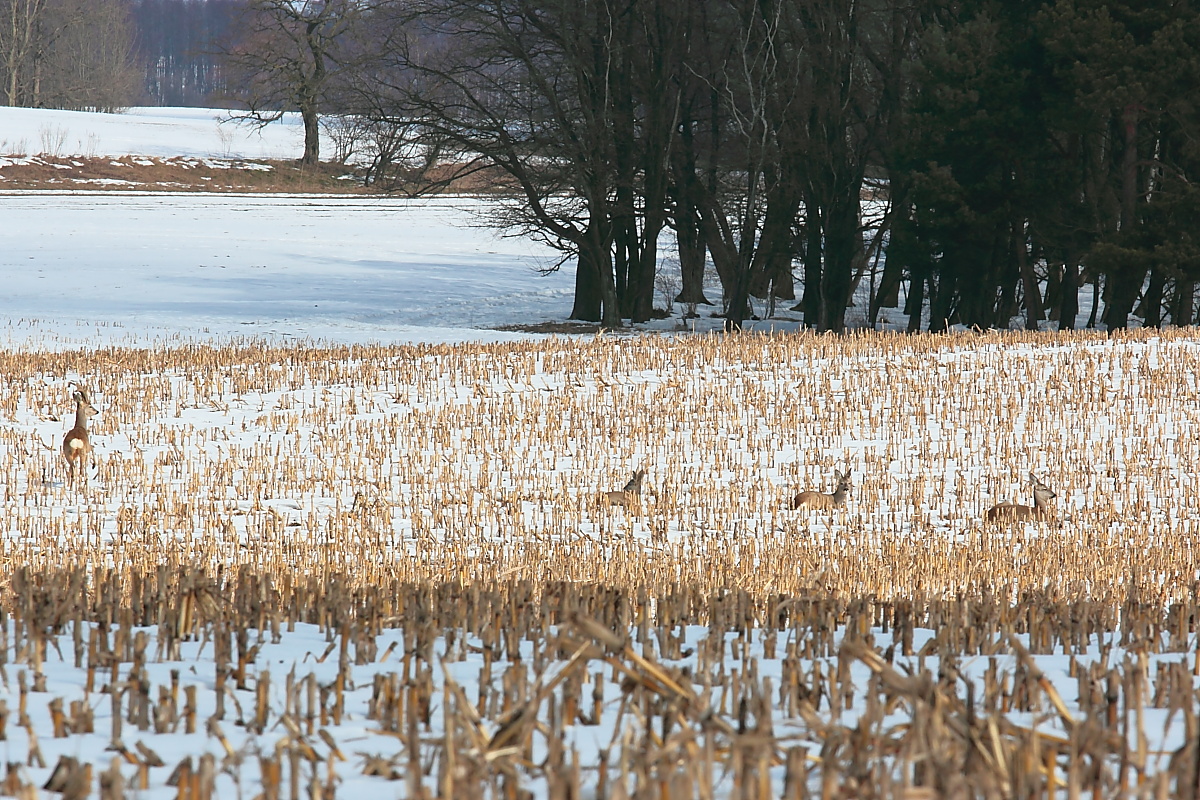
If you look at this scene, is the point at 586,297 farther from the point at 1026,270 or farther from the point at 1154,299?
the point at 1154,299

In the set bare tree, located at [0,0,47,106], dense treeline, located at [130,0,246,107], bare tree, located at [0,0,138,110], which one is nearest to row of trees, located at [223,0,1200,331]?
bare tree, located at [0,0,138,110]

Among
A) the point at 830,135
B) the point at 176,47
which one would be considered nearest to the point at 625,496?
the point at 830,135

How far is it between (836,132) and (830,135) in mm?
174

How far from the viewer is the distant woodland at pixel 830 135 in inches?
979

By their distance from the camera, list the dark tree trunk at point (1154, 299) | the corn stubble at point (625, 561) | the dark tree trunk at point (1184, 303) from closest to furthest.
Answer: the corn stubble at point (625, 561) → the dark tree trunk at point (1154, 299) → the dark tree trunk at point (1184, 303)

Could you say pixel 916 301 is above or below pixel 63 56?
below

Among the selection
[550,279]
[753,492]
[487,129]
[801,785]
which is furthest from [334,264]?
[801,785]

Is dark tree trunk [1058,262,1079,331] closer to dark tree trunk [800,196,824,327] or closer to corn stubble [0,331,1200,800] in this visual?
dark tree trunk [800,196,824,327]

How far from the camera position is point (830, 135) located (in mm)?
29656

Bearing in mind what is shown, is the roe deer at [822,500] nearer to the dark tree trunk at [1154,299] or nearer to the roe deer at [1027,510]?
the roe deer at [1027,510]

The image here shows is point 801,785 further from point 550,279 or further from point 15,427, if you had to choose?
point 550,279

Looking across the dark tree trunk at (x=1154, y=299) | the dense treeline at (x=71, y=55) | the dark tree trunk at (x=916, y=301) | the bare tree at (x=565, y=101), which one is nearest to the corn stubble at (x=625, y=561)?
the dark tree trunk at (x=1154, y=299)

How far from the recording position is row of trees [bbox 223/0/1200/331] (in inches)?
977

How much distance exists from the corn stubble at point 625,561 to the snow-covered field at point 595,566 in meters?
0.03
